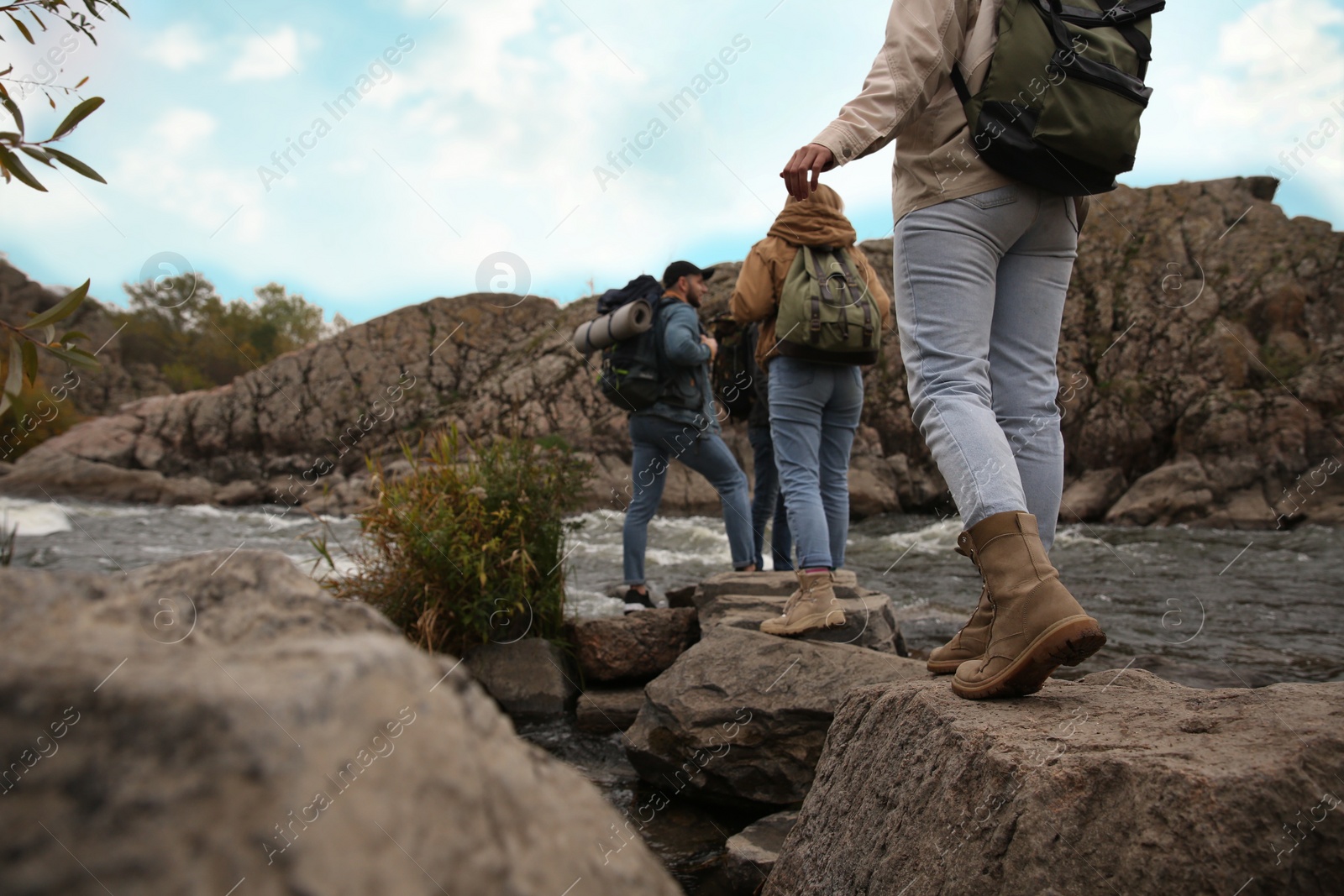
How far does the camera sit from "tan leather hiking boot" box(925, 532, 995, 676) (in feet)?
7.19

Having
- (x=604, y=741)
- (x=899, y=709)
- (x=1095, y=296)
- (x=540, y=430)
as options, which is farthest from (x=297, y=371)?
(x=899, y=709)

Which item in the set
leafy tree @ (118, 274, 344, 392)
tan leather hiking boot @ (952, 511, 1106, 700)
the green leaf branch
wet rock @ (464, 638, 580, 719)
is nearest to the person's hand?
tan leather hiking boot @ (952, 511, 1106, 700)

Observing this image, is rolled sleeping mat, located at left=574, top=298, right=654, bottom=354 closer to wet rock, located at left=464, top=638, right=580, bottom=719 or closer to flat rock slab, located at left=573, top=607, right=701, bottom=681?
flat rock slab, located at left=573, top=607, right=701, bottom=681

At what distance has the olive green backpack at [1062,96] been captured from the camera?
2.10 metres

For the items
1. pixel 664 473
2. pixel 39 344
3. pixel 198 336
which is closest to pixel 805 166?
pixel 39 344

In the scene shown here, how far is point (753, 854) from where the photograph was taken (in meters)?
2.58

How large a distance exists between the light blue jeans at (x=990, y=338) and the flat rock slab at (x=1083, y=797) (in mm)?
477

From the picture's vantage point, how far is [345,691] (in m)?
0.68

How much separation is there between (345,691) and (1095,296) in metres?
21.4

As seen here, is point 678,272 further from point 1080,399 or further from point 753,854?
point 1080,399

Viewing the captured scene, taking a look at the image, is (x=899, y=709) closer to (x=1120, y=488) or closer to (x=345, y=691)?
(x=345, y=691)

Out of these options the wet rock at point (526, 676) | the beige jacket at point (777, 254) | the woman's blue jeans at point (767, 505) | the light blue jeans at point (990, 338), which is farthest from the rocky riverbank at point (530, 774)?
the woman's blue jeans at point (767, 505)

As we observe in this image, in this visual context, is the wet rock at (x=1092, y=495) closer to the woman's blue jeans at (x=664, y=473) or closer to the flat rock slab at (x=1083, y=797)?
the woman's blue jeans at (x=664, y=473)

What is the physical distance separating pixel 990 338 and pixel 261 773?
2.22 meters
